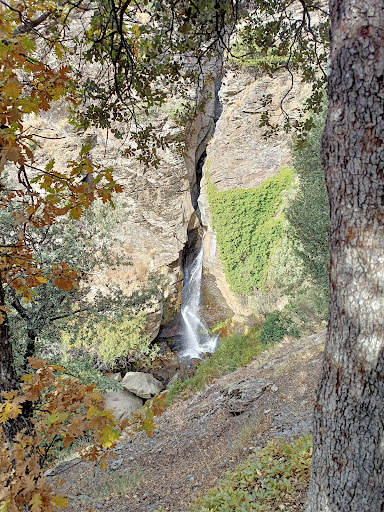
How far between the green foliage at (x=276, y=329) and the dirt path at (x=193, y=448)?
8.79 ft

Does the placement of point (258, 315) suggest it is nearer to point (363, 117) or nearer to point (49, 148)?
point (49, 148)

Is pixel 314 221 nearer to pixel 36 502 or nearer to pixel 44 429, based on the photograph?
pixel 44 429

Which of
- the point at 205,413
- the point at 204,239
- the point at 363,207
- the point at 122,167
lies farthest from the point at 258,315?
the point at 363,207

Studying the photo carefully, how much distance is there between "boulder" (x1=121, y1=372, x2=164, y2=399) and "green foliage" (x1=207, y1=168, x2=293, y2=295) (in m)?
4.81

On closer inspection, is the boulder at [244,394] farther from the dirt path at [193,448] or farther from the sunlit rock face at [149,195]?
the sunlit rock face at [149,195]

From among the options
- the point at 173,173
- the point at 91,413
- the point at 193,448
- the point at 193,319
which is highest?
the point at 173,173

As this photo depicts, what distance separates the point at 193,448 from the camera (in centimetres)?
605

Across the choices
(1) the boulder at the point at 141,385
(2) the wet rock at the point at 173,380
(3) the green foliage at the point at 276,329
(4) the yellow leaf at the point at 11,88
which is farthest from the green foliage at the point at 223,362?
(4) the yellow leaf at the point at 11,88

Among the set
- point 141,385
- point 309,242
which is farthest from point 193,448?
point 141,385

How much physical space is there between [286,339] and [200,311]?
561 centimetres

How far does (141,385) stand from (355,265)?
11.0m

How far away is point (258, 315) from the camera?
1325cm

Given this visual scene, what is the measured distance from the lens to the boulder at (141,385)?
37.9 feet

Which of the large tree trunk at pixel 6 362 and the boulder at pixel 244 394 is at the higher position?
the large tree trunk at pixel 6 362
